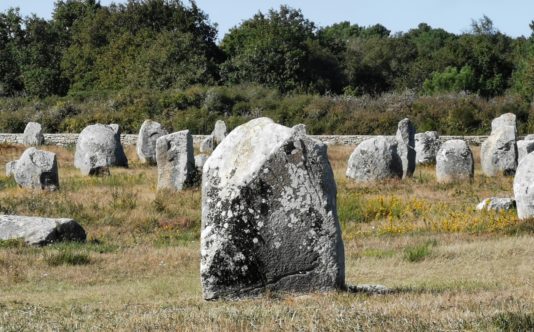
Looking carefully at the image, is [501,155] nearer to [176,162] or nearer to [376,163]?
[376,163]

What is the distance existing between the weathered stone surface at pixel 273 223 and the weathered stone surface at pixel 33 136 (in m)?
40.3

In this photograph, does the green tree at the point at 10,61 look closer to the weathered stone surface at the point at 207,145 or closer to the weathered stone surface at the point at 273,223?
the weathered stone surface at the point at 207,145

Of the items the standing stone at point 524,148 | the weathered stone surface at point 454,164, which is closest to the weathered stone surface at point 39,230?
the weathered stone surface at point 454,164

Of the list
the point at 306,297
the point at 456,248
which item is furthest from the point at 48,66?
the point at 306,297

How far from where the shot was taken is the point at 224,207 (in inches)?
436

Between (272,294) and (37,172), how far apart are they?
58.7 ft

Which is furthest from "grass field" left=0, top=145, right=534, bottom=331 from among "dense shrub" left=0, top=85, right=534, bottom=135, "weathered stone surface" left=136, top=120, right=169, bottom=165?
"dense shrub" left=0, top=85, right=534, bottom=135

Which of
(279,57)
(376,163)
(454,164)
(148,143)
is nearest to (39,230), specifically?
(376,163)

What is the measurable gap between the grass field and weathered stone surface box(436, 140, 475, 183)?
2.13ft

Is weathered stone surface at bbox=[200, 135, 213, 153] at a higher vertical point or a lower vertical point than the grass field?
higher

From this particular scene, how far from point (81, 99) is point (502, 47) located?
40.1m

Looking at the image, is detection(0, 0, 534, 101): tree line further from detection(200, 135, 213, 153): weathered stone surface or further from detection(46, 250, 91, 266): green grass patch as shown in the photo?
detection(46, 250, 91, 266): green grass patch

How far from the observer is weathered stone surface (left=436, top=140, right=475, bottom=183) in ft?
99.8

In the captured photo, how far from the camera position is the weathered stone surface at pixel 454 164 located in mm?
30406
